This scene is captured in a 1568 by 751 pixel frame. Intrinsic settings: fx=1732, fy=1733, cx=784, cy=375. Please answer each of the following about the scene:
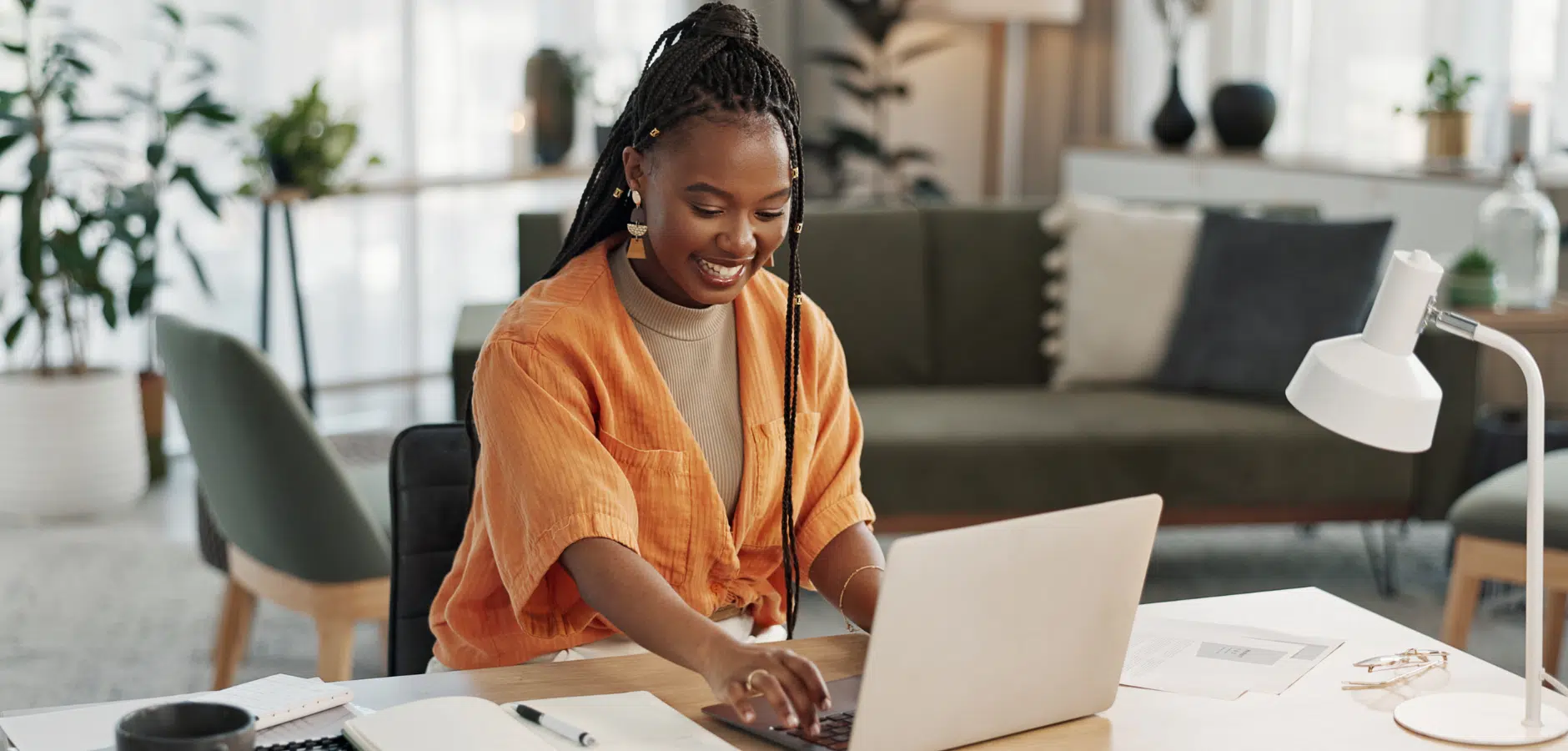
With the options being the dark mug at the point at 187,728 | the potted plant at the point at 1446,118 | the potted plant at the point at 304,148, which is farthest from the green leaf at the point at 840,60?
the dark mug at the point at 187,728

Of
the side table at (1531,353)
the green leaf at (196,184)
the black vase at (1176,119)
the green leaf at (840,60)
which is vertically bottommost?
the side table at (1531,353)

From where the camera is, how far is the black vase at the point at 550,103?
16.8ft

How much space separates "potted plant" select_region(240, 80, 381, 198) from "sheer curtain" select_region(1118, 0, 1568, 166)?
2.62m

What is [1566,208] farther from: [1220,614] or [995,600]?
[995,600]

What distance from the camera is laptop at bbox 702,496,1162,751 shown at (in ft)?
3.52

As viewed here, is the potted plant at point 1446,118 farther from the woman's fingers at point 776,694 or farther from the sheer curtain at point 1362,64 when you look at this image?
the woman's fingers at point 776,694

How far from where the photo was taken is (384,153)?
5.36 metres

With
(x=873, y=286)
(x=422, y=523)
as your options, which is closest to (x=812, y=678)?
(x=422, y=523)

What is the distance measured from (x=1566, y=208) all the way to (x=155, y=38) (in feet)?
11.6

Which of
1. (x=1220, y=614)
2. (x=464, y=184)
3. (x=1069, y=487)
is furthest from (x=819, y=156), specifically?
(x=1220, y=614)

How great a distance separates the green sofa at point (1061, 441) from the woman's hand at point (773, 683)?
184 centimetres

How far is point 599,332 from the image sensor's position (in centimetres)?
145

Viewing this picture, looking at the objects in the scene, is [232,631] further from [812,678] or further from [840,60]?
[840,60]

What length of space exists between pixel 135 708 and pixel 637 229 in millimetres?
557
